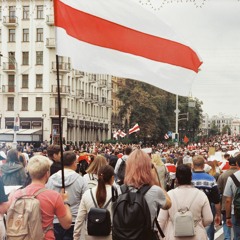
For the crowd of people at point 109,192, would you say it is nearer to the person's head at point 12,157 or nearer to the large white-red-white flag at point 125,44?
the person's head at point 12,157

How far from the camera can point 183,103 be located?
110750mm

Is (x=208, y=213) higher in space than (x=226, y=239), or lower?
higher

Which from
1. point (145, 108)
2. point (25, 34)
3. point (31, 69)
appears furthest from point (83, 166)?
point (145, 108)

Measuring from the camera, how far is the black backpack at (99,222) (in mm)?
6332

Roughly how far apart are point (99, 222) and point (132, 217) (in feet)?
2.92

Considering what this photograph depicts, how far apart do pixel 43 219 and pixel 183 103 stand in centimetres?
Answer: 10590

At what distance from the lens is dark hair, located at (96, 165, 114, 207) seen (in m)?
6.78

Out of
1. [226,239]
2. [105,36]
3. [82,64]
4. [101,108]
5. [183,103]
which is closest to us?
[82,64]

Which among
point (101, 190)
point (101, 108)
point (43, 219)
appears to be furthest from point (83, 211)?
point (101, 108)

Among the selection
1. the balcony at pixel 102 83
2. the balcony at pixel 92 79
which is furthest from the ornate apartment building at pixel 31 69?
the balcony at pixel 102 83

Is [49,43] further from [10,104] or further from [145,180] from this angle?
[145,180]

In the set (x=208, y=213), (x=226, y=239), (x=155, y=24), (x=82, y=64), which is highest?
(x=155, y=24)

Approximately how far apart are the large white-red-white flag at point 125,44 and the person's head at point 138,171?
45.8 inches

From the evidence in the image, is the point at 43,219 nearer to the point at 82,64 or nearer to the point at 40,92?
the point at 82,64
